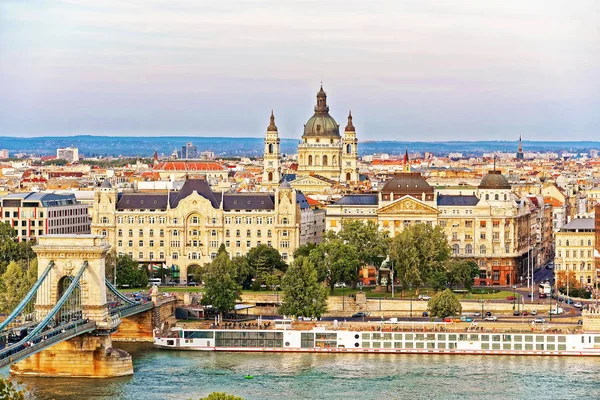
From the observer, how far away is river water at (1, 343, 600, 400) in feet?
228

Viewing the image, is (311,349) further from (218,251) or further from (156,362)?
(218,251)

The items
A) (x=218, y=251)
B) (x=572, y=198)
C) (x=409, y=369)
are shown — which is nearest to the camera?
(x=409, y=369)

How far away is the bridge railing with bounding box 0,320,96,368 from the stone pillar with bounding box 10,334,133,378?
3.03ft

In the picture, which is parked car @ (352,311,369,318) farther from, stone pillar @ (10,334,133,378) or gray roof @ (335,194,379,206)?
stone pillar @ (10,334,133,378)

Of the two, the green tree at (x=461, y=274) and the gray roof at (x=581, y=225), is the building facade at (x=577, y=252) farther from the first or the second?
the green tree at (x=461, y=274)

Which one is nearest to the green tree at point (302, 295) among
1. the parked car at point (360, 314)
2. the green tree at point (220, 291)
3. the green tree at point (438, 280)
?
the green tree at point (220, 291)

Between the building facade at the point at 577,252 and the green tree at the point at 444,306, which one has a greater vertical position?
the building facade at the point at 577,252

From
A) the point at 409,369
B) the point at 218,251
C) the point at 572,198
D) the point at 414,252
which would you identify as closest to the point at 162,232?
the point at 218,251

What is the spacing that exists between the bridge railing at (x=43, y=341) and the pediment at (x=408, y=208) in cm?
4227

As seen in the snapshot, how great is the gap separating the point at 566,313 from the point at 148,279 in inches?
1014

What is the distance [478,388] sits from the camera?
7138 cm

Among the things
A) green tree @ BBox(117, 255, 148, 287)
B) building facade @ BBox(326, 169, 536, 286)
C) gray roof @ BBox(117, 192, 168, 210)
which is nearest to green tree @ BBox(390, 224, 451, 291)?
building facade @ BBox(326, 169, 536, 286)

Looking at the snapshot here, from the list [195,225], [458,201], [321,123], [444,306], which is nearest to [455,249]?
[458,201]

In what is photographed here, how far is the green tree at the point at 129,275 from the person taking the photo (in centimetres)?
9975
